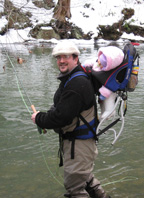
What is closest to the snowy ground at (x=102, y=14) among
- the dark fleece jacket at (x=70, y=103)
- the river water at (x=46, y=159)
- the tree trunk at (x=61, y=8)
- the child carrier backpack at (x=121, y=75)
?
the tree trunk at (x=61, y=8)

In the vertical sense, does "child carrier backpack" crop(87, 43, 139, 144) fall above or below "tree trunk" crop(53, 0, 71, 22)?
below

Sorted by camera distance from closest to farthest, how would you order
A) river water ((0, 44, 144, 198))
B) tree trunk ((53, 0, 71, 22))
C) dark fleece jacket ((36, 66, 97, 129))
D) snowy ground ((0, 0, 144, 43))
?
dark fleece jacket ((36, 66, 97, 129)) < river water ((0, 44, 144, 198)) < tree trunk ((53, 0, 71, 22)) < snowy ground ((0, 0, 144, 43))

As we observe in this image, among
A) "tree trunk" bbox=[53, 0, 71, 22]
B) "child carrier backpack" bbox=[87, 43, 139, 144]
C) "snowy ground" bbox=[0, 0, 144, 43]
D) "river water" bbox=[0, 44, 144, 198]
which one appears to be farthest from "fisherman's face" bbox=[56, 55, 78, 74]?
"snowy ground" bbox=[0, 0, 144, 43]

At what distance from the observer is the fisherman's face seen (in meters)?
2.74

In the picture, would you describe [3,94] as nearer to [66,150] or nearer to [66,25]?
[66,150]

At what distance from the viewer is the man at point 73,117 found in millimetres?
2635

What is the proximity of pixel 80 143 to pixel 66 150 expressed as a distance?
20cm

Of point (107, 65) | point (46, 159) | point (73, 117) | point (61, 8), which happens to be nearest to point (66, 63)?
point (107, 65)

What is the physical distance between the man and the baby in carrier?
167 millimetres

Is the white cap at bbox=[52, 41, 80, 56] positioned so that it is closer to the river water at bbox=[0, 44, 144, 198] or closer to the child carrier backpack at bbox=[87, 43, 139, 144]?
the child carrier backpack at bbox=[87, 43, 139, 144]

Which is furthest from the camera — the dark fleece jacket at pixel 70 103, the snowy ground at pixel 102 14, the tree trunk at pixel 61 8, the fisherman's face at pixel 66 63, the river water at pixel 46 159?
the snowy ground at pixel 102 14

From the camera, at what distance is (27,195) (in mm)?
3523

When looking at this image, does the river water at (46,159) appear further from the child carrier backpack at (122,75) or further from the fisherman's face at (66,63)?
the child carrier backpack at (122,75)

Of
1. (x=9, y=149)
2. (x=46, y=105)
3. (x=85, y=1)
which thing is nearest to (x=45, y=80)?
(x=46, y=105)
